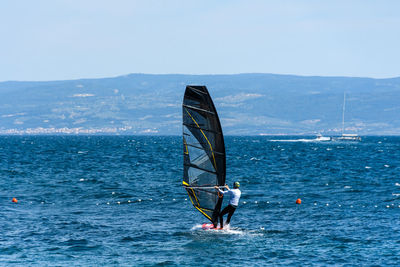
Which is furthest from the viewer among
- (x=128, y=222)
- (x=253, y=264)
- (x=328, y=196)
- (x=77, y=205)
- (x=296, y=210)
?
(x=328, y=196)

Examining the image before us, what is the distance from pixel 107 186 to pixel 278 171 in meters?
22.0

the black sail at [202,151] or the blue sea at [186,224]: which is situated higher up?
the black sail at [202,151]

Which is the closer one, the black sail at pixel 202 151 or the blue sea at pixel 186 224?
the blue sea at pixel 186 224

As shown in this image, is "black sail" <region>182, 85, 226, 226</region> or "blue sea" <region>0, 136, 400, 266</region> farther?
"black sail" <region>182, 85, 226, 226</region>

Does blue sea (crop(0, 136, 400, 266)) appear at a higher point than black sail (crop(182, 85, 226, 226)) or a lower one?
lower

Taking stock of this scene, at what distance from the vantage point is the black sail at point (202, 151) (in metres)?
27.4

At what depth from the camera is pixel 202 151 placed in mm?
28281

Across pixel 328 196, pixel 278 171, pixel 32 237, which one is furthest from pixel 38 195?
pixel 278 171

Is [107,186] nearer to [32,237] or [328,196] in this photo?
[328,196]

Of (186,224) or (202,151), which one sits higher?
(202,151)

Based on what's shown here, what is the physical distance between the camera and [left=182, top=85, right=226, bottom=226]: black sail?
27406 millimetres

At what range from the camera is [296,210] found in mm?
36250

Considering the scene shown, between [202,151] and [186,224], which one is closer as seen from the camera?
[202,151]

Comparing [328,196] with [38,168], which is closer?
[328,196]
